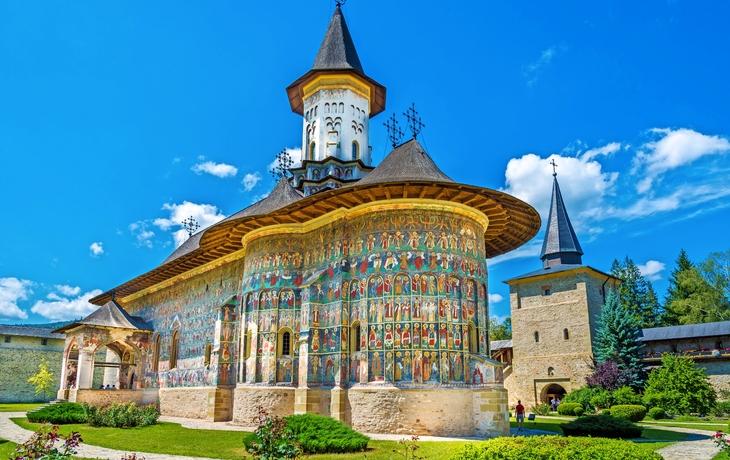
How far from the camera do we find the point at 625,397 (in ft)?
85.4


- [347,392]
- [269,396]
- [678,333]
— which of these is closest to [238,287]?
[269,396]

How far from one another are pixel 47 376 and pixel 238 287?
76.4 ft

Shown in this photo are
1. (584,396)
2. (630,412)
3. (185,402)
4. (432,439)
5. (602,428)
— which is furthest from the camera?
(584,396)

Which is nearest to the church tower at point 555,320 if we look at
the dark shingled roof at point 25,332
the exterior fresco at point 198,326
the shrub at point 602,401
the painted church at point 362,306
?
the shrub at point 602,401

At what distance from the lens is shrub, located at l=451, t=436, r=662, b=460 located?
7141mm

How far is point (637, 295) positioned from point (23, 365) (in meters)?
47.9

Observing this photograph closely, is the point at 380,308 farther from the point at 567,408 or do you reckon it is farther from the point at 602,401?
the point at 602,401

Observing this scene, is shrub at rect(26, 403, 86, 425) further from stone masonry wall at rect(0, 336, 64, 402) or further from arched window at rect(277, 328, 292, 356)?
stone masonry wall at rect(0, 336, 64, 402)

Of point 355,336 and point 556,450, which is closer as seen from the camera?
point 556,450

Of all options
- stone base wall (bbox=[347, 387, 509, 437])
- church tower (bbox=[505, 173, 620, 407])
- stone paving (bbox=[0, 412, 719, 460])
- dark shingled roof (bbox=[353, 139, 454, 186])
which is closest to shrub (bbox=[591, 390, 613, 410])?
church tower (bbox=[505, 173, 620, 407])

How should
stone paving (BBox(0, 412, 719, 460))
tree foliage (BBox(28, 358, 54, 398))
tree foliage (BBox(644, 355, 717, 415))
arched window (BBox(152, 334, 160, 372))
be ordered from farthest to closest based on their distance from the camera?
tree foliage (BBox(28, 358, 54, 398)) < arched window (BBox(152, 334, 160, 372)) < tree foliage (BBox(644, 355, 717, 415)) < stone paving (BBox(0, 412, 719, 460))

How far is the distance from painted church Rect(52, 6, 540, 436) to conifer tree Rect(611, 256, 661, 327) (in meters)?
29.1

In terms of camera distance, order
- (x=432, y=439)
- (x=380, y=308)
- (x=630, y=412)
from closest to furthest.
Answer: (x=432, y=439) → (x=380, y=308) → (x=630, y=412)

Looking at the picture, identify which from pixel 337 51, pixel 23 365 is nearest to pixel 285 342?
pixel 337 51
